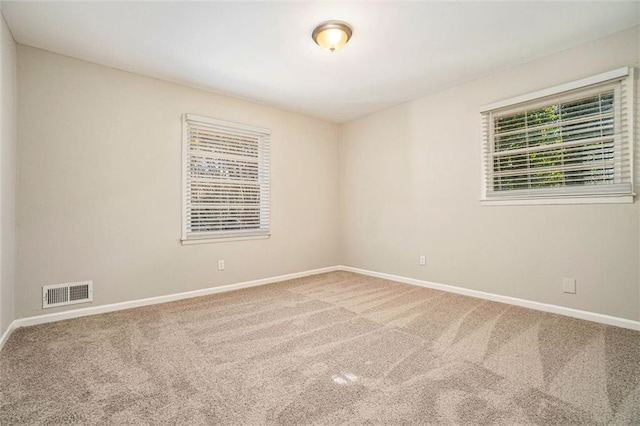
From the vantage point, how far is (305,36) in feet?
8.73

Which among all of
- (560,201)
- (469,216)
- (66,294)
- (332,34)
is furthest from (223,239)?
(560,201)

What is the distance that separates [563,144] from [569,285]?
1.36 m

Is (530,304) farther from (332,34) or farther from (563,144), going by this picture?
(332,34)

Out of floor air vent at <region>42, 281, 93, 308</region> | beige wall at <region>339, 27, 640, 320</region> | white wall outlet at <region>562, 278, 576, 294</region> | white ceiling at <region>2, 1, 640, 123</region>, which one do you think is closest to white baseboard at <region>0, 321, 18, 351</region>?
floor air vent at <region>42, 281, 93, 308</region>

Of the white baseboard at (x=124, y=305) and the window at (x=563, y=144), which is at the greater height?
the window at (x=563, y=144)

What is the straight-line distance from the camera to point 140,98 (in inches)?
132

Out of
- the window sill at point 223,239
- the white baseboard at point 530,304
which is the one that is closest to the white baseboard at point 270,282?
the white baseboard at point 530,304

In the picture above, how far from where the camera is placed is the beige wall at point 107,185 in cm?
280

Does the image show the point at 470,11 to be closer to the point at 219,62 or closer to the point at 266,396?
the point at 219,62

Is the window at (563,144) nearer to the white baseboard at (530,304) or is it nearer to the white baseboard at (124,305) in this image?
the white baseboard at (530,304)

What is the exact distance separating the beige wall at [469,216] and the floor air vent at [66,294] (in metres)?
3.55

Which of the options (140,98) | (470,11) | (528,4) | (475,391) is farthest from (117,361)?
(528,4)

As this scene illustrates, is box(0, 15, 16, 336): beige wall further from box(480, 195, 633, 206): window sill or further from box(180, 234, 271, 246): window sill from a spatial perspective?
box(480, 195, 633, 206): window sill

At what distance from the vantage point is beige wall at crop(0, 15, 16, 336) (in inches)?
91.3
